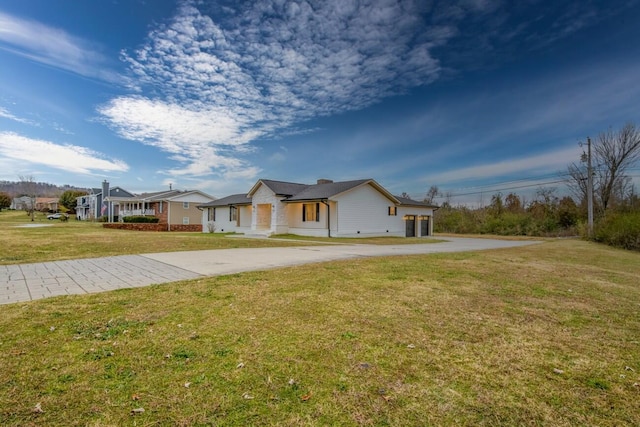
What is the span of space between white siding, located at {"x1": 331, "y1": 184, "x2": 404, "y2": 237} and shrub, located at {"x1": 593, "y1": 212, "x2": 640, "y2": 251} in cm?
1376

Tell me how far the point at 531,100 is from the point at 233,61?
61.1 feet

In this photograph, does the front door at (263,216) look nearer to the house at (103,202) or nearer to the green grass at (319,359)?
the green grass at (319,359)

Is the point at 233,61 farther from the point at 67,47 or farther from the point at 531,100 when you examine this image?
the point at 531,100

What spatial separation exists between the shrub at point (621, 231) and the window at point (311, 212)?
773 inches

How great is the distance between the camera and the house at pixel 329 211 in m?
22.8

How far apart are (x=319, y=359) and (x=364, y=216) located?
2119 cm

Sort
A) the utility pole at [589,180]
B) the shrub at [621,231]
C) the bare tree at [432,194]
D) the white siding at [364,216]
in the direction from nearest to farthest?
1. the shrub at [621,231]
2. the white siding at [364,216]
3. the utility pole at [589,180]
4. the bare tree at [432,194]

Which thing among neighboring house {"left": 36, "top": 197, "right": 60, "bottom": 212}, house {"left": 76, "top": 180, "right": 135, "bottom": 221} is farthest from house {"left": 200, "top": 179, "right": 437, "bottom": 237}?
neighboring house {"left": 36, "top": 197, "right": 60, "bottom": 212}

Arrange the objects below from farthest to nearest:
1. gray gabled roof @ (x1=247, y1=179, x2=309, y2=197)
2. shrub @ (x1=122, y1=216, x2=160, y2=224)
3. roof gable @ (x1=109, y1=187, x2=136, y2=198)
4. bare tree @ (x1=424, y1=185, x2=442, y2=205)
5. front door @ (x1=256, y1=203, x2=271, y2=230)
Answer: roof gable @ (x1=109, y1=187, x2=136, y2=198) → bare tree @ (x1=424, y1=185, x2=442, y2=205) → shrub @ (x1=122, y1=216, x2=160, y2=224) → front door @ (x1=256, y1=203, x2=271, y2=230) → gray gabled roof @ (x1=247, y1=179, x2=309, y2=197)

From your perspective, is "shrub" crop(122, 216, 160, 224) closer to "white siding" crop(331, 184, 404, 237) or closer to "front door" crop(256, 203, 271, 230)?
"front door" crop(256, 203, 271, 230)

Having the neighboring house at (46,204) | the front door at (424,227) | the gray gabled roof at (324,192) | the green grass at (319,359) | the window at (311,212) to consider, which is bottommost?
the green grass at (319,359)

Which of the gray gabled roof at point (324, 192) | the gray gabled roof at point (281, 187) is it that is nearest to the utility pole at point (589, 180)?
the gray gabled roof at point (324, 192)

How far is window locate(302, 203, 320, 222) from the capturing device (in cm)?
2361

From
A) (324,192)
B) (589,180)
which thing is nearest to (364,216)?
(324,192)
